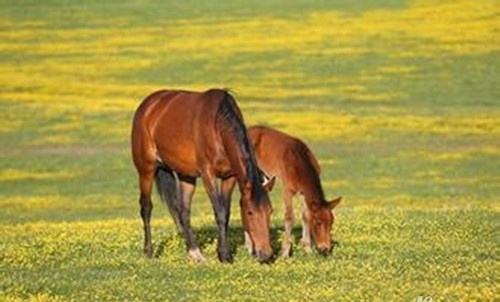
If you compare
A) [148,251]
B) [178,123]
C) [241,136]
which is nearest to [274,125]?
[148,251]

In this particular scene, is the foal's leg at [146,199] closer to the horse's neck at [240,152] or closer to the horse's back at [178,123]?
the horse's back at [178,123]

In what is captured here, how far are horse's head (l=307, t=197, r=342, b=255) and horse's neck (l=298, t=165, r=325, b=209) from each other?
3.8 inches

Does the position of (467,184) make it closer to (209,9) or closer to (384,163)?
(384,163)

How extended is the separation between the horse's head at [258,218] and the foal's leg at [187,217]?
1467mm

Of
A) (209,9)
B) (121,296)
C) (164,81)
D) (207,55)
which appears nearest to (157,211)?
(121,296)

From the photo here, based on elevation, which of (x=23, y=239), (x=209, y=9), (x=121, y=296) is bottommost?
(x=209, y=9)

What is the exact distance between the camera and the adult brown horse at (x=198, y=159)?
15617mm

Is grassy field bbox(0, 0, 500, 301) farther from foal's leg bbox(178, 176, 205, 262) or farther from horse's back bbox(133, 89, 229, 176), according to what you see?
horse's back bbox(133, 89, 229, 176)

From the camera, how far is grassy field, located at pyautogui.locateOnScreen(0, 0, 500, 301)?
1527 cm

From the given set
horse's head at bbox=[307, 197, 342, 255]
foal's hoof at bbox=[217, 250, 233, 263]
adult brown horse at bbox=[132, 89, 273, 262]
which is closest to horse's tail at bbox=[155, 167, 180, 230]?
adult brown horse at bbox=[132, 89, 273, 262]

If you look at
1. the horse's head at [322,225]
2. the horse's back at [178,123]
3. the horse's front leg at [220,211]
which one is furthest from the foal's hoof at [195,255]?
the horse's head at [322,225]

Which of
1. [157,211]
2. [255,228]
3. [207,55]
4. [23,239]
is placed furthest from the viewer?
[207,55]

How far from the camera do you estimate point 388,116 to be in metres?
43.4

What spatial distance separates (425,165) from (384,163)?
3.55ft
